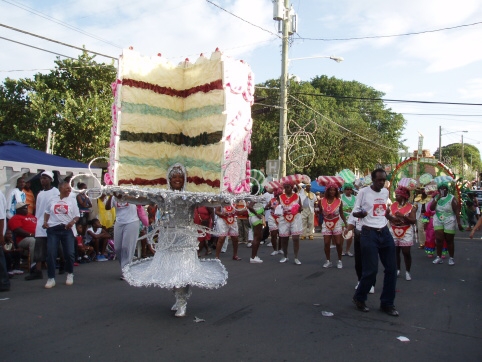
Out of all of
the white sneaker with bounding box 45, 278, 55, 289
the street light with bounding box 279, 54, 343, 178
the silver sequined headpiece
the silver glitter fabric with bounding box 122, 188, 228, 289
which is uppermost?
the street light with bounding box 279, 54, 343, 178

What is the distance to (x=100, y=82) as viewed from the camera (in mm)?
20719

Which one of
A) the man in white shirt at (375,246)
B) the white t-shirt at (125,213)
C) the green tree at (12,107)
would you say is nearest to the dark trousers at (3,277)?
the white t-shirt at (125,213)

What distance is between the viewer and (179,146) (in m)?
5.43

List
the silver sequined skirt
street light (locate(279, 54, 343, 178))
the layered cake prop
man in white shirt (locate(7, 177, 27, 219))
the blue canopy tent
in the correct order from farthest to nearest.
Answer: street light (locate(279, 54, 343, 178)) → the blue canopy tent → man in white shirt (locate(7, 177, 27, 219)) → the silver sequined skirt → the layered cake prop

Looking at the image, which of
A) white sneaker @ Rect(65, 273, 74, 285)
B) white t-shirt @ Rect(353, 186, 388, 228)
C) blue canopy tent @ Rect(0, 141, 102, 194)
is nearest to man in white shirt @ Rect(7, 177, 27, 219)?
blue canopy tent @ Rect(0, 141, 102, 194)

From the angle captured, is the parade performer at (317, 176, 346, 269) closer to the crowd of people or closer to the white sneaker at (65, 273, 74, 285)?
the crowd of people

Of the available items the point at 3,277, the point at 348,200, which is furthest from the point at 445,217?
the point at 3,277

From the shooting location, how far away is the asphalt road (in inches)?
175

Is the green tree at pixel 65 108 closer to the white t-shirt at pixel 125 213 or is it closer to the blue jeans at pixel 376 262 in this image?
the white t-shirt at pixel 125 213

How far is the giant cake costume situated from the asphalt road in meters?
0.61

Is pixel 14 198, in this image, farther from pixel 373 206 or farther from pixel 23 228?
pixel 373 206

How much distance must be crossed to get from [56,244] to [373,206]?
15.9 ft

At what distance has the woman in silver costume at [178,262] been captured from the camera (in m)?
5.21

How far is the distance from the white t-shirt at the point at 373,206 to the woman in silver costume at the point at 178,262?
6.81ft
